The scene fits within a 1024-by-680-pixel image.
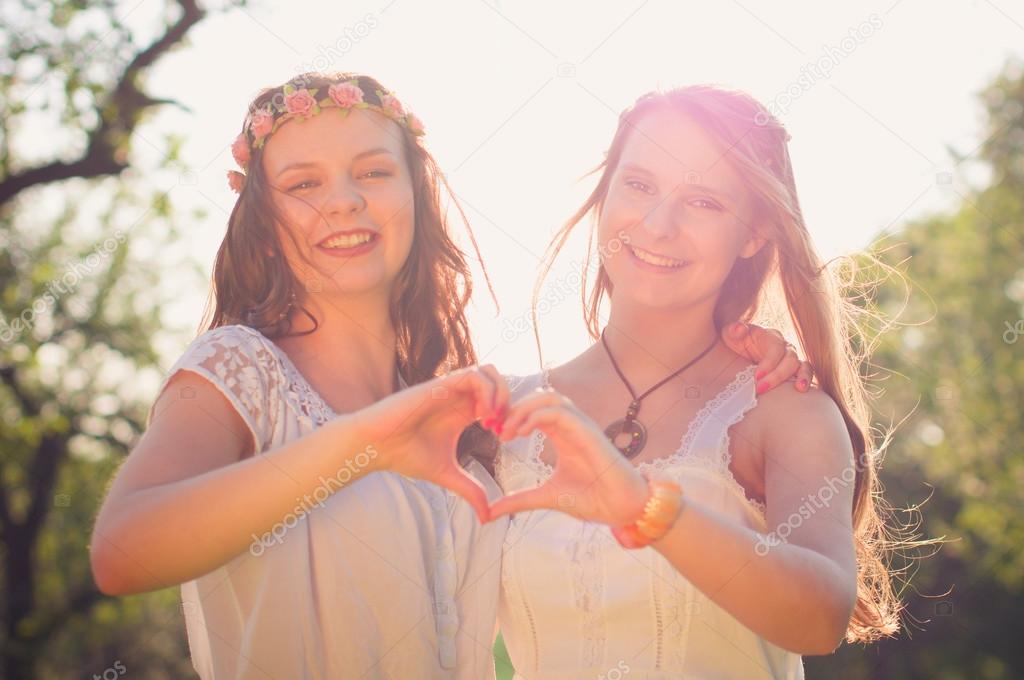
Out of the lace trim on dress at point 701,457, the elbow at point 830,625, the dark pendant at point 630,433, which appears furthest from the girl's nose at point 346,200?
the elbow at point 830,625

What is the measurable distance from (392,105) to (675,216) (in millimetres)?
966

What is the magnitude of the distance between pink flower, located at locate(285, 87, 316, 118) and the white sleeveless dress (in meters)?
1.43

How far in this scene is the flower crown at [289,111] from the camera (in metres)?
3.47

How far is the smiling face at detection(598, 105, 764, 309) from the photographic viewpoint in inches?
140

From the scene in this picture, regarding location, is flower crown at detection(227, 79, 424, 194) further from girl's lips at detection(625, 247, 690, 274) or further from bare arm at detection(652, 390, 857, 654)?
bare arm at detection(652, 390, 857, 654)

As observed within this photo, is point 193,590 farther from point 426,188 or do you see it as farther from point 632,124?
point 632,124

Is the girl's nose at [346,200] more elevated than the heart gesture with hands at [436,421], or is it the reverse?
the girl's nose at [346,200]

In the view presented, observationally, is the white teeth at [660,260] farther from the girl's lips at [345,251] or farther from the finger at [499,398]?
the finger at [499,398]

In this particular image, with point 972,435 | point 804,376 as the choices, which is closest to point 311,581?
point 804,376

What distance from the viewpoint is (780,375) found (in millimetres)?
3473

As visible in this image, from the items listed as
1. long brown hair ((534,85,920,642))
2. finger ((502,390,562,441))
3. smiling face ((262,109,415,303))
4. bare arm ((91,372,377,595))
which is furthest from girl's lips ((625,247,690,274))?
bare arm ((91,372,377,595))

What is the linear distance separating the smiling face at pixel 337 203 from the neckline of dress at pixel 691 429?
2.39ft

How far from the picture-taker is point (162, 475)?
8.80 feet

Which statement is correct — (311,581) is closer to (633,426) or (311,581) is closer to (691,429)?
(633,426)
